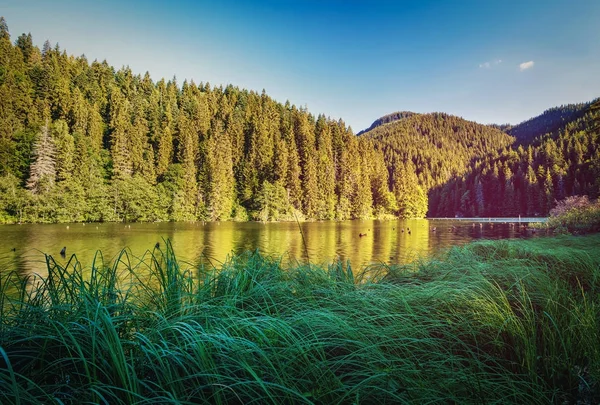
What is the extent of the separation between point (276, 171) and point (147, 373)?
203 ft

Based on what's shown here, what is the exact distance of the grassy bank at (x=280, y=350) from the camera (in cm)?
142

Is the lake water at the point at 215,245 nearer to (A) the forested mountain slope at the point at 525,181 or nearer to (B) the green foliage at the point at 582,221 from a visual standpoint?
(B) the green foliage at the point at 582,221

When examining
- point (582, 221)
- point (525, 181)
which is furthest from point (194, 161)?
point (525, 181)

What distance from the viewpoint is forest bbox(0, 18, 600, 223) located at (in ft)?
144

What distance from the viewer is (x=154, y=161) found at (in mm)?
59406

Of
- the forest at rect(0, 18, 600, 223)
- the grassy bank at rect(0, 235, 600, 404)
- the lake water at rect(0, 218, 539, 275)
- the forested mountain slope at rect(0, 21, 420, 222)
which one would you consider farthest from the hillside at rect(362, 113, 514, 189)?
the grassy bank at rect(0, 235, 600, 404)

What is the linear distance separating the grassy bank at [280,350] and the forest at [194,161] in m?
37.9

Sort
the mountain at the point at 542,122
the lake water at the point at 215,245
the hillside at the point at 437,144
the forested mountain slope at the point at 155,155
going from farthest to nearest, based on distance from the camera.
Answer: the mountain at the point at 542,122 → the hillside at the point at 437,144 → the forested mountain slope at the point at 155,155 → the lake water at the point at 215,245

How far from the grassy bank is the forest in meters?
37.9

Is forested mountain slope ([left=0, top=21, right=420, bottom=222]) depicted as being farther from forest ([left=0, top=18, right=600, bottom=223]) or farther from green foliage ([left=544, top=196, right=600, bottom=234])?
green foliage ([left=544, top=196, right=600, bottom=234])

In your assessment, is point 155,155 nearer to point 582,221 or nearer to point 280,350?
point 582,221

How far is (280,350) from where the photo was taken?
1.75 m

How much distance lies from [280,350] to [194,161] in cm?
6384

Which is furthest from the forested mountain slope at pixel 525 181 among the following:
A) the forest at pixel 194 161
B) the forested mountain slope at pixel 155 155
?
the forested mountain slope at pixel 155 155
